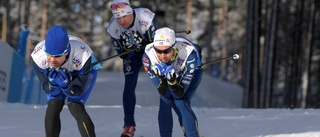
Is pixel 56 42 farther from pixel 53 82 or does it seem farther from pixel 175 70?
pixel 175 70

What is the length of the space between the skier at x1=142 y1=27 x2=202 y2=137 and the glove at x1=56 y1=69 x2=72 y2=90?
2.83 feet

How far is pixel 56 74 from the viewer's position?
6180 millimetres

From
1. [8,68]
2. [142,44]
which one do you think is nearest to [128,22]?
[142,44]

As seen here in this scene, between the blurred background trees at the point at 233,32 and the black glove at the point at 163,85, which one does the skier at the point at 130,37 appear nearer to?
the black glove at the point at 163,85

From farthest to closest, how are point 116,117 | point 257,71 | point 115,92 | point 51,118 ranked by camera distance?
1. point 257,71
2. point 115,92
3. point 116,117
4. point 51,118

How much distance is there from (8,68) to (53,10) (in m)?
36.2

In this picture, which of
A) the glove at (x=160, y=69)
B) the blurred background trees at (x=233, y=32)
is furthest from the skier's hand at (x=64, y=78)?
the blurred background trees at (x=233, y=32)

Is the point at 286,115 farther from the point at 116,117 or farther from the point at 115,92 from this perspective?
the point at 115,92

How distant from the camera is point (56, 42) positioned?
5949mm

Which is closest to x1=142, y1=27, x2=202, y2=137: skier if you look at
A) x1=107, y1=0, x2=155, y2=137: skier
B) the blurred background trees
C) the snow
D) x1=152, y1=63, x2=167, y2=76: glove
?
x1=152, y1=63, x2=167, y2=76: glove

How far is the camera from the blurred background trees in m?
24.5

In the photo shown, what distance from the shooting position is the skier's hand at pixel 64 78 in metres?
6.14

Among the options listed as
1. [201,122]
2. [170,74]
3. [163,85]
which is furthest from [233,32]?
[170,74]

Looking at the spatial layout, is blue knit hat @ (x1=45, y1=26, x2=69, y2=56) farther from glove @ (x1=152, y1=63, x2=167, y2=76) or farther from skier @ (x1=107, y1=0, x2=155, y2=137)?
skier @ (x1=107, y1=0, x2=155, y2=137)
